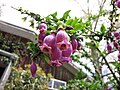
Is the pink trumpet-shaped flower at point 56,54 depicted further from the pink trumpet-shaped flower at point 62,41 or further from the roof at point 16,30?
the roof at point 16,30

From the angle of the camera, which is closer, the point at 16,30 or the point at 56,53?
the point at 56,53

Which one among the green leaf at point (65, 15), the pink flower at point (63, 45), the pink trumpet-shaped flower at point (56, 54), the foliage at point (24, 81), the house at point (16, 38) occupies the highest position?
the house at point (16, 38)

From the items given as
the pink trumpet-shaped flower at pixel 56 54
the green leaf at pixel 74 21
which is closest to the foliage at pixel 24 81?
the green leaf at pixel 74 21

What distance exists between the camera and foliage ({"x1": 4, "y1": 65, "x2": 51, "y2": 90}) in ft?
25.3

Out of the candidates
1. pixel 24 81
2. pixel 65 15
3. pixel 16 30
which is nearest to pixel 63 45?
pixel 65 15

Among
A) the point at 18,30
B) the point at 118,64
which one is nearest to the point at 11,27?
the point at 18,30

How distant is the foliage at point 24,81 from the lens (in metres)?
7.73

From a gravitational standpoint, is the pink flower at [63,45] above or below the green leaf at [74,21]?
below

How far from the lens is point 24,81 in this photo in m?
8.16

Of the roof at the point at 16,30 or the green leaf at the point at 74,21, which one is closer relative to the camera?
the green leaf at the point at 74,21

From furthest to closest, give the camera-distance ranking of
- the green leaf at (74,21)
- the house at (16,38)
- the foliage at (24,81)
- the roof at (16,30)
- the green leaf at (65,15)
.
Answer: the roof at (16,30)
the house at (16,38)
the foliage at (24,81)
the green leaf at (65,15)
the green leaf at (74,21)

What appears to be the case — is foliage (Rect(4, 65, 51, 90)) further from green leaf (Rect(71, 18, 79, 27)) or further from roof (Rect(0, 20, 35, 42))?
green leaf (Rect(71, 18, 79, 27))

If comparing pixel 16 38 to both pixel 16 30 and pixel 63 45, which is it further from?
pixel 63 45

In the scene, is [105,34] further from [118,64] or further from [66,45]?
[66,45]
